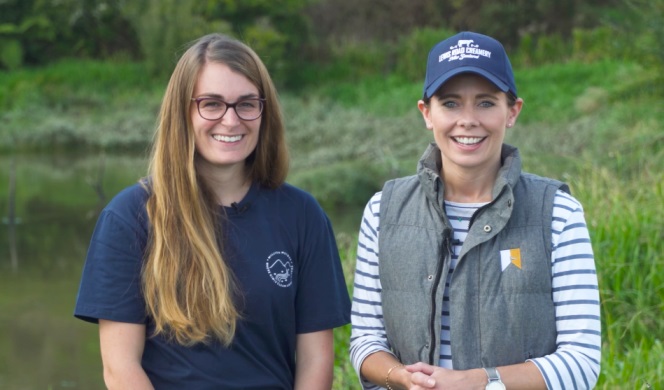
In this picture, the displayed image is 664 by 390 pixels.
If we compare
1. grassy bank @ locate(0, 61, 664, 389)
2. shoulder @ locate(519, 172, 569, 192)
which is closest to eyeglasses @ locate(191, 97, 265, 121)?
shoulder @ locate(519, 172, 569, 192)

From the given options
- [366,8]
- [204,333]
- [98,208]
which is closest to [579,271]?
[204,333]

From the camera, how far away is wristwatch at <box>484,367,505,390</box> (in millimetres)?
2244

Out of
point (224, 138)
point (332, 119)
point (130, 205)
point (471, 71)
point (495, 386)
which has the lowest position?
point (495, 386)

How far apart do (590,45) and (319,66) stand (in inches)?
180

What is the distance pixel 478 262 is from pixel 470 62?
45 centimetres

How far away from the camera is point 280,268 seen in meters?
2.49

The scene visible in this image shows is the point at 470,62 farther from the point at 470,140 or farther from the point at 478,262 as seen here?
the point at 478,262

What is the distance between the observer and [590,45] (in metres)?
17.2

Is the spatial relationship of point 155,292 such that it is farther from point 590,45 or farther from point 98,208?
point 590,45

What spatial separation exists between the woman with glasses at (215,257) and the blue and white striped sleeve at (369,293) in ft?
0.33

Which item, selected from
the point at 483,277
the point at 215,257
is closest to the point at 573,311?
the point at 483,277

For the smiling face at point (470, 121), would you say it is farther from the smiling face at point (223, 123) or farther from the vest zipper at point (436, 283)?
the smiling face at point (223, 123)

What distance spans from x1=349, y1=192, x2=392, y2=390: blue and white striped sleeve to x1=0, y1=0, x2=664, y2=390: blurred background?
71.9 inches

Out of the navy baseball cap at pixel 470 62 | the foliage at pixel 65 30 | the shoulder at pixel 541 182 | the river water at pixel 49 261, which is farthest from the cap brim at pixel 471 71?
the foliage at pixel 65 30
